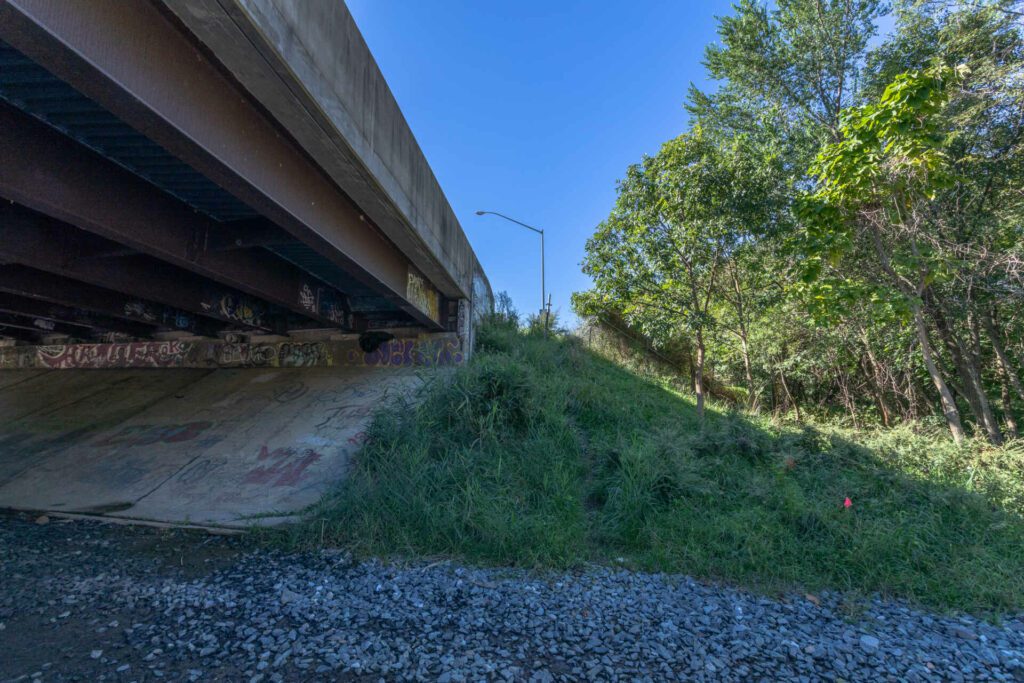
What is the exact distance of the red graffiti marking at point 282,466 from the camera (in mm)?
6656

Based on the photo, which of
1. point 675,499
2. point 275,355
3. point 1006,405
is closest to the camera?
point 675,499

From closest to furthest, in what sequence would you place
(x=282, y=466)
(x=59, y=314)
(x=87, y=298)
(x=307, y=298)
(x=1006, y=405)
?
(x=282, y=466) < (x=87, y=298) < (x=307, y=298) < (x=59, y=314) < (x=1006, y=405)

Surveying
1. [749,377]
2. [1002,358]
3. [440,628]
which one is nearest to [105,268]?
[440,628]

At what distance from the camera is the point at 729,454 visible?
6.93 m

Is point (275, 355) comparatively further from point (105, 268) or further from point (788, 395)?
point (788, 395)

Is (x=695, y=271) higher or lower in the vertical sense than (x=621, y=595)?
higher

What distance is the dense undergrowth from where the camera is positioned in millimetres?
4520

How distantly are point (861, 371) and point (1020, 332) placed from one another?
4.54 metres

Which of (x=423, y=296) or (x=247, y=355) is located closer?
(x=423, y=296)

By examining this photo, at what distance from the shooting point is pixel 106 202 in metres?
4.58

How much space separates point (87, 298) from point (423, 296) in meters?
5.32

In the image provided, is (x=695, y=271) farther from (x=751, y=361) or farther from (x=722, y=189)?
(x=751, y=361)

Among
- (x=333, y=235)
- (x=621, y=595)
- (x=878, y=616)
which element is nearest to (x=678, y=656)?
(x=621, y=595)

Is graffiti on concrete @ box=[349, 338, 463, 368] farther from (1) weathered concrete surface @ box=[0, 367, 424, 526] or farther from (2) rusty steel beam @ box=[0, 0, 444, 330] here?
(2) rusty steel beam @ box=[0, 0, 444, 330]
